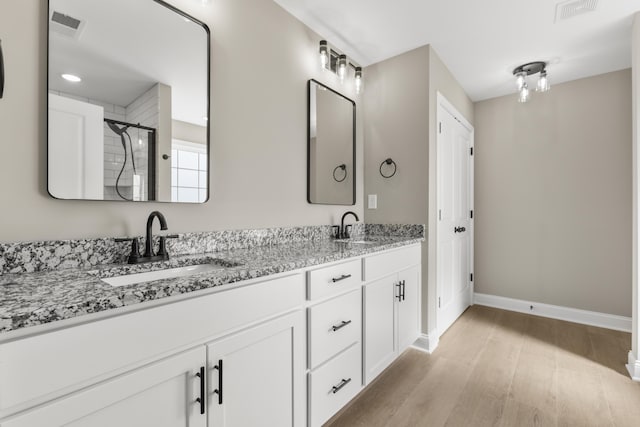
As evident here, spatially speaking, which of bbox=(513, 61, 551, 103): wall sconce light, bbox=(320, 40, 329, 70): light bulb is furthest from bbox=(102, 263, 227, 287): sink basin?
bbox=(513, 61, 551, 103): wall sconce light

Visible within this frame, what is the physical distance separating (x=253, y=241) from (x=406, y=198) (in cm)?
136

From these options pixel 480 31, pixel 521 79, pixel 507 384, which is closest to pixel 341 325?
pixel 507 384

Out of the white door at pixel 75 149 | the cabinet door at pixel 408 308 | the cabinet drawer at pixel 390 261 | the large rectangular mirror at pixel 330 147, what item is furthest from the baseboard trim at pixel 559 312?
the white door at pixel 75 149

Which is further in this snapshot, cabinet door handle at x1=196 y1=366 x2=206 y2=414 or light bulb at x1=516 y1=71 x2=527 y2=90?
light bulb at x1=516 y1=71 x2=527 y2=90

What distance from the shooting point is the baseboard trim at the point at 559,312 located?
288cm

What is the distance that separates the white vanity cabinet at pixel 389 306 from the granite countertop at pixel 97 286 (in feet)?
1.71

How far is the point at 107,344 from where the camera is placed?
76cm

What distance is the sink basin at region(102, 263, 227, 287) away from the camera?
1.12 m

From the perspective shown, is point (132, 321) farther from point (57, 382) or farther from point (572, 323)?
point (572, 323)

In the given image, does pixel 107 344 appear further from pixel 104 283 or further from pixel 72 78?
pixel 72 78

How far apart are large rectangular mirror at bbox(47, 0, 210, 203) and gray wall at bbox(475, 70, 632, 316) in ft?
10.6

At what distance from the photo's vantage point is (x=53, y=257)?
1.11 m

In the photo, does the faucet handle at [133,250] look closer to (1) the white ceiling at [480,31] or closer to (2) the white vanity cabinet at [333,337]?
(2) the white vanity cabinet at [333,337]

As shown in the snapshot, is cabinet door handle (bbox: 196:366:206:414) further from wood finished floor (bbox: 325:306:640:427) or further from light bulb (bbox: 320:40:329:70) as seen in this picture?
A: light bulb (bbox: 320:40:329:70)
